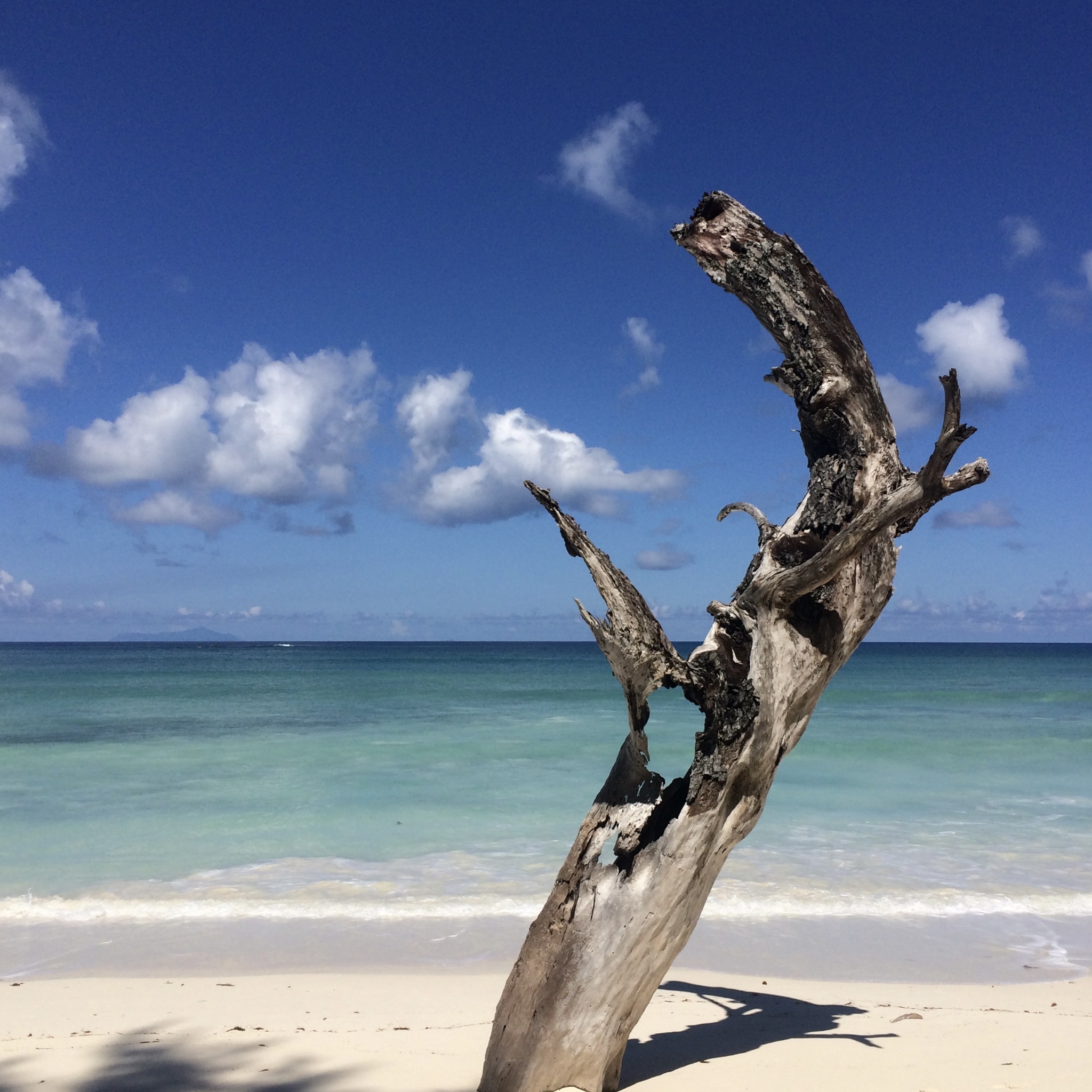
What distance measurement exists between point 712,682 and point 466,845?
6.38 metres

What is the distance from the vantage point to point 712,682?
316 cm

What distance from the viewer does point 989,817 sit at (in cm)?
1034

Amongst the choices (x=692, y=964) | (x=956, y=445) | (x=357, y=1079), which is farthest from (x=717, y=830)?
(x=692, y=964)

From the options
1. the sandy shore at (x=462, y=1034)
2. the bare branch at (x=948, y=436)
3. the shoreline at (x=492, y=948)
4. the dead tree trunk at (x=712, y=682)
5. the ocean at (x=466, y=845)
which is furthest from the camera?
the ocean at (x=466, y=845)

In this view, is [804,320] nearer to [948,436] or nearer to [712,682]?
[948,436]

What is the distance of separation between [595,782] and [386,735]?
7.72m

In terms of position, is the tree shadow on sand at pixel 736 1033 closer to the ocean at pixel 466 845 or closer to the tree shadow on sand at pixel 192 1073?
the ocean at pixel 466 845

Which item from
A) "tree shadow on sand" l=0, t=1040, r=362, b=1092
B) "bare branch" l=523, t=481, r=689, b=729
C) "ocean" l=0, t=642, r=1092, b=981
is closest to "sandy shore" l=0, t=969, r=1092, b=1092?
"tree shadow on sand" l=0, t=1040, r=362, b=1092

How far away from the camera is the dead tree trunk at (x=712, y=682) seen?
3.06 meters

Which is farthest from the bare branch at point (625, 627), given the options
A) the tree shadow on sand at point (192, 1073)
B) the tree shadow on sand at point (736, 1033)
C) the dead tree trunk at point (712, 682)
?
the tree shadow on sand at point (192, 1073)

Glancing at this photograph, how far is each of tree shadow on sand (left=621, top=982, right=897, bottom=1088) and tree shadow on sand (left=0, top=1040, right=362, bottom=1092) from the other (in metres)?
1.22

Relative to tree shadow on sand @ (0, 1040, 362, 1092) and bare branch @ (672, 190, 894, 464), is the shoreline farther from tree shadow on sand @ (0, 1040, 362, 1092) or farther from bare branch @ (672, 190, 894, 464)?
bare branch @ (672, 190, 894, 464)

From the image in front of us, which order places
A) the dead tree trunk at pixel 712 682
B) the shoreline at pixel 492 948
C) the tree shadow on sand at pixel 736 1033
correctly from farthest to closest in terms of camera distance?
the shoreline at pixel 492 948 < the tree shadow on sand at pixel 736 1033 < the dead tree trunk at pixel 712 682

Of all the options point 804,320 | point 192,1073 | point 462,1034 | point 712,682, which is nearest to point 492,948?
point 462,1034
